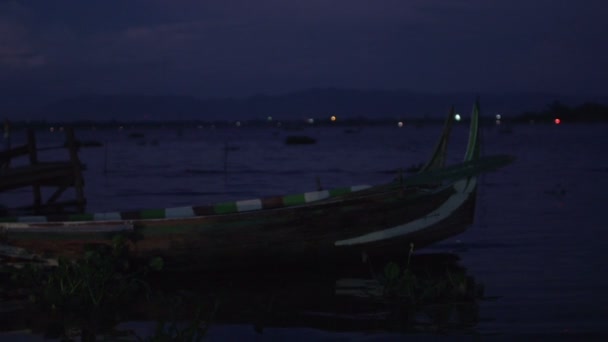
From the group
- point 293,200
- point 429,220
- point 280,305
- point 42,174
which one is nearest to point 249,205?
point 293,200

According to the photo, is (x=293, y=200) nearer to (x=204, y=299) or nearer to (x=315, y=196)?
(x=315, y=196)

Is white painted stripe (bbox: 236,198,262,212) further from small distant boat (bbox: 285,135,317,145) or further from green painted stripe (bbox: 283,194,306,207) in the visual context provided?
small distant boat (bbox: 285,135,317,145)

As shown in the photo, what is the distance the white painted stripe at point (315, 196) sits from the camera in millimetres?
10266

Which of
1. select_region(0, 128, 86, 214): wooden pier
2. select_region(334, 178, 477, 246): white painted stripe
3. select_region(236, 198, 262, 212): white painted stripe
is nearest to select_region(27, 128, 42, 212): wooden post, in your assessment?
select_region(0, 128, 86, 214): wooden pier

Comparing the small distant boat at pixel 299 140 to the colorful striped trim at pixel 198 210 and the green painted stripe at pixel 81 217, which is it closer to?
the colorful striped trim at pixel 198 210

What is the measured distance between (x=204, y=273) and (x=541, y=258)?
191 inches

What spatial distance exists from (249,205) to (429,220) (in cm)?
230

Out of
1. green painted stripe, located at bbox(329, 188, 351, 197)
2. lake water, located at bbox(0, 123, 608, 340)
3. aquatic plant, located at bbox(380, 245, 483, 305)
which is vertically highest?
green painted stripe, located at bbox(329, 188, 351, 197)

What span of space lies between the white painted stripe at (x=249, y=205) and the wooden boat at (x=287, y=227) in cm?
1

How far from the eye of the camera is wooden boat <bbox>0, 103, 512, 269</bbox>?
8914mm

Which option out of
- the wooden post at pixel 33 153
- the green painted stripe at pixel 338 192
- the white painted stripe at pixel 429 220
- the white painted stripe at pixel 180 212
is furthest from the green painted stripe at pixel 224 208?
the wooden post at pixel 33 153

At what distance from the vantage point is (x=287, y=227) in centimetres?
925

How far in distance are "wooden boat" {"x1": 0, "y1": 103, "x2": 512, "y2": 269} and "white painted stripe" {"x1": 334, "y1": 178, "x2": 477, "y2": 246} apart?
1cm

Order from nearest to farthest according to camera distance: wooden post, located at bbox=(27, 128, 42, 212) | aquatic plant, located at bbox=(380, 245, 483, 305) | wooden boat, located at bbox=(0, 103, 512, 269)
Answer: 1. aquatic plant, located at bbox=(380, 245, 483, 305)
2. wooden boat, located at bbox=(0, 103, 512, 269)
3. wooden post, located at bbox=(27, 128, 42, 212)
